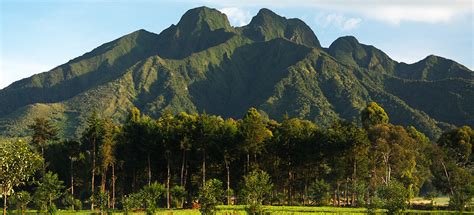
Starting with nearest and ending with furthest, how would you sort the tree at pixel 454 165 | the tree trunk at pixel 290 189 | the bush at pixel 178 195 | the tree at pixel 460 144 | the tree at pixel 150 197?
1. the tree at pixel 150 197
2. the bush at pixel 178 195
3. the tree at pixel 454 165
4. the tree trunk at pixel 290 189
5. the tree at pixel 460 144

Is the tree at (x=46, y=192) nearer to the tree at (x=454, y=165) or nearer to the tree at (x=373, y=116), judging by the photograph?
the tree at (x=454, y=165)

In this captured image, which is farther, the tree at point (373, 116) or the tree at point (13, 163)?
the tree at point (373, 116)

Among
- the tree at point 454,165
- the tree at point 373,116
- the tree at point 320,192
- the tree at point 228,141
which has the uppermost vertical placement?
the tree at point 373,116

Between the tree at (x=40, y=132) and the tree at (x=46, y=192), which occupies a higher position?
the tree at (x=40, y=132)

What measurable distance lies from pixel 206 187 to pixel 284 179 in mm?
39567

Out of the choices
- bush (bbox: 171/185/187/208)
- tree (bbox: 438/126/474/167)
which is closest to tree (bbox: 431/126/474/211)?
tree (bbox: 438/126/474/167)

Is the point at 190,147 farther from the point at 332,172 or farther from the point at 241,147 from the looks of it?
the point at 332,172

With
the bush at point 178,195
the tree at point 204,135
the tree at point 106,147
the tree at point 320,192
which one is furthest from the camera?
the tree at point 204,135

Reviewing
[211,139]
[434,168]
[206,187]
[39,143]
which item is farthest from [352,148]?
[39,143]

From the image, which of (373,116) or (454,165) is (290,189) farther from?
(454,165)

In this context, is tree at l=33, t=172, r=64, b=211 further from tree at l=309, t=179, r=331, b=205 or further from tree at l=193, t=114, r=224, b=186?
tree at l=309, t=179, r=331, b=205

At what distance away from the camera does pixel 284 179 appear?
82938mm

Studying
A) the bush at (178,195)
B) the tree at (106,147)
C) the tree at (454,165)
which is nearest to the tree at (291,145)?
the bush at (178,195)

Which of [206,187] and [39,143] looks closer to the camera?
[206,187]
